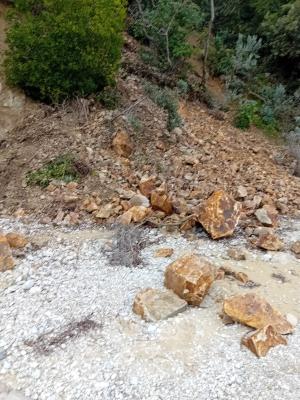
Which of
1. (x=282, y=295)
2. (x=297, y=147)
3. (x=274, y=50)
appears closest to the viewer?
(x=282, y=295)

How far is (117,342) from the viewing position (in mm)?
3320

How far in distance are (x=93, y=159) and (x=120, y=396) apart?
3360 millimetres

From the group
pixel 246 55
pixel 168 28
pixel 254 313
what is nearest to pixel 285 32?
pixel 246 55

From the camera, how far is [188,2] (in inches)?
320

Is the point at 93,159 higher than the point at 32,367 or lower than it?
higher

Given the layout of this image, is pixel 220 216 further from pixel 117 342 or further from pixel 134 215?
pixel 117 342

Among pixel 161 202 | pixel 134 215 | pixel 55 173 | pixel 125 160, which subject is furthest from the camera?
pixel 125 160

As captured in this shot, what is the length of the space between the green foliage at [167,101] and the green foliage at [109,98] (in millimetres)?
576

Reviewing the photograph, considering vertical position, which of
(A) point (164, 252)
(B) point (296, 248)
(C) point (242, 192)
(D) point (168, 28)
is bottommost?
(A) point (164, 252)

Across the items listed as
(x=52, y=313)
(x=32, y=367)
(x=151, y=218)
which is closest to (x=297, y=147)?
(x=151, y=218)

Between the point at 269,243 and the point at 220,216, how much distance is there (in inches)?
21.1

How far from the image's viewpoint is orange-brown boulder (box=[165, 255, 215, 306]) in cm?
369

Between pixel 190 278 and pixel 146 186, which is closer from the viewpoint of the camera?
pixel 190 278

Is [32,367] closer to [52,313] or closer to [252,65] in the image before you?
[52,313]
